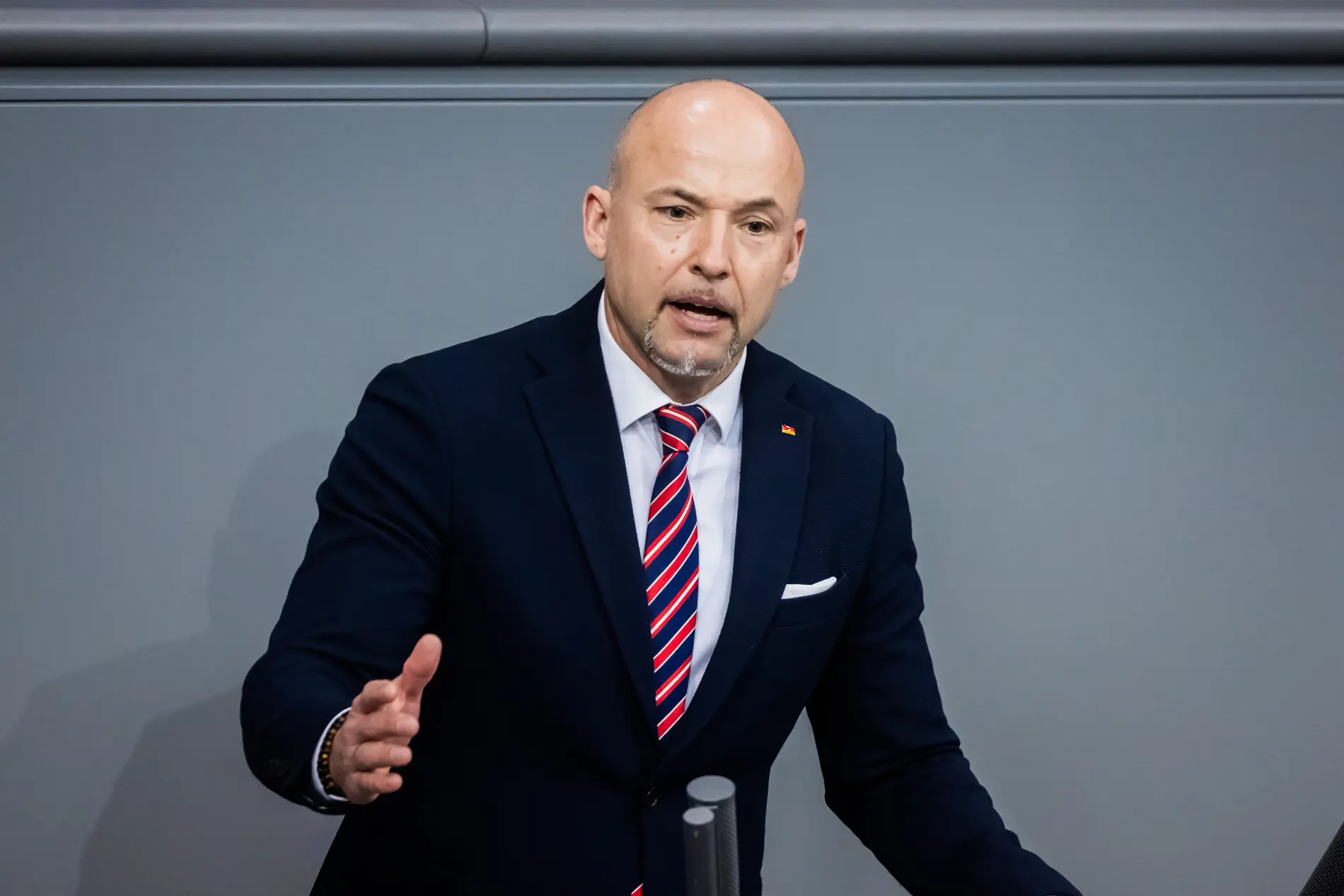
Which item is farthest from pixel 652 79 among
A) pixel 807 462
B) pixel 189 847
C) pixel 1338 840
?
pixel 1338 840

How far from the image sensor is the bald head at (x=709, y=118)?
1393 millimetres

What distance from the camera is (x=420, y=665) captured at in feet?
3.49

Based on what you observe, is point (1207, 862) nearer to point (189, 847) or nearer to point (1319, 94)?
point (1319, 94)

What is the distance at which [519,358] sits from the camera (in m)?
1.50

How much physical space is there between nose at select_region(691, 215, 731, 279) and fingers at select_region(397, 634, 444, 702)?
1.61ft

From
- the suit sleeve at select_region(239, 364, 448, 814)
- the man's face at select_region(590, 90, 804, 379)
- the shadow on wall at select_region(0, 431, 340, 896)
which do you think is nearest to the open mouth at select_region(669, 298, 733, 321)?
the man's face at select_region(590, 90, 804, 379)

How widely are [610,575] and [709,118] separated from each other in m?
0.45

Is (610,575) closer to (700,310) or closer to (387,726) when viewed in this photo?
(700,310)

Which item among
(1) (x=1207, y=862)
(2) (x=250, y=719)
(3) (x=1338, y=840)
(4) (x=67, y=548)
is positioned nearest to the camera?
(3) (x=1338, y=840)

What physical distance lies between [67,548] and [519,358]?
789 mm

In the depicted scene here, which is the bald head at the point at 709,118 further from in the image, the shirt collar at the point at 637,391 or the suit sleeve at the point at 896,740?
the suit sleeve at the point at 896,740

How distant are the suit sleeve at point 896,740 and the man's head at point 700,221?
28 cm

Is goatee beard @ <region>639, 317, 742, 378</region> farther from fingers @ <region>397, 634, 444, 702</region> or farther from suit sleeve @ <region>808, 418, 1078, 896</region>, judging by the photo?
fingers @ <region>397, 634, 444, 702</region>

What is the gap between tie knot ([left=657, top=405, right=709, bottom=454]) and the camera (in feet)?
4.76
